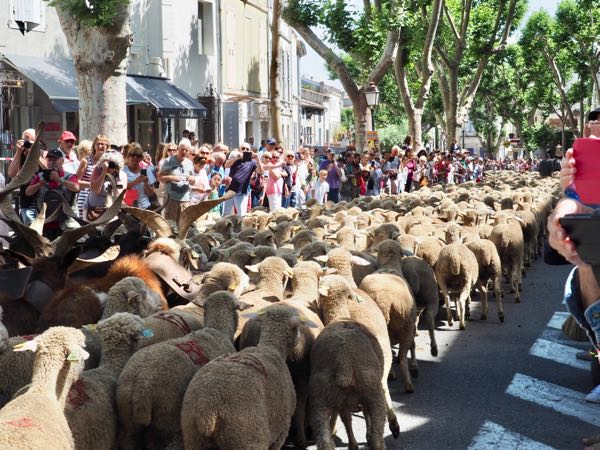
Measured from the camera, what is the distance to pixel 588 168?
12.8ft

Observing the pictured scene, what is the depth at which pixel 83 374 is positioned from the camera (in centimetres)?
538

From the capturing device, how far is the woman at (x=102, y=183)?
10.2 meters

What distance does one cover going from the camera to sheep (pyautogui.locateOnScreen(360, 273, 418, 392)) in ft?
26.2

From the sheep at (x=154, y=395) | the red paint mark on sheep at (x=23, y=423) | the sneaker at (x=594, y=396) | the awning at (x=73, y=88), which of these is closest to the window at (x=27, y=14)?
the awning at (x=73, y=88)

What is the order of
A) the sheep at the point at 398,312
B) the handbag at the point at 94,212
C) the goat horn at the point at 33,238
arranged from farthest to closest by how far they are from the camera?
the handbag at the point at 94,212
the sheep at the point at 398,312
the goat horn at the point at 33,238

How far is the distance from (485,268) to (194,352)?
630cm

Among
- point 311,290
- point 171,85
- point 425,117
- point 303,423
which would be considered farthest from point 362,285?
point 425,117

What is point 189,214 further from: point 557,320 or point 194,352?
point 557,320

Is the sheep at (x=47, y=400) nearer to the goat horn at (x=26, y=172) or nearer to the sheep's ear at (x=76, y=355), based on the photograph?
the sheep's ear at (x=76, y=355)

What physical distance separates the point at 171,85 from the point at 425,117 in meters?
55.6

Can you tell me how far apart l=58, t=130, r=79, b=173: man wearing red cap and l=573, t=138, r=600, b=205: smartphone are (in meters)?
8.82

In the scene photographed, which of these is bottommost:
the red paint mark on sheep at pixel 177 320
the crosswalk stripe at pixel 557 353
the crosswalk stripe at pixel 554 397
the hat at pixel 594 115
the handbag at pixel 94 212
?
the crosswalk stripe at pixel 554 397

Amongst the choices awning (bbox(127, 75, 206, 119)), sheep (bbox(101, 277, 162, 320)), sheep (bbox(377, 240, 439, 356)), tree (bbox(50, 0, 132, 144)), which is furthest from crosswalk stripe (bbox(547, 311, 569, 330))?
awning (bbox(127, 75, 206, 119))

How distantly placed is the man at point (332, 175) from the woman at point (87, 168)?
12.6 m
